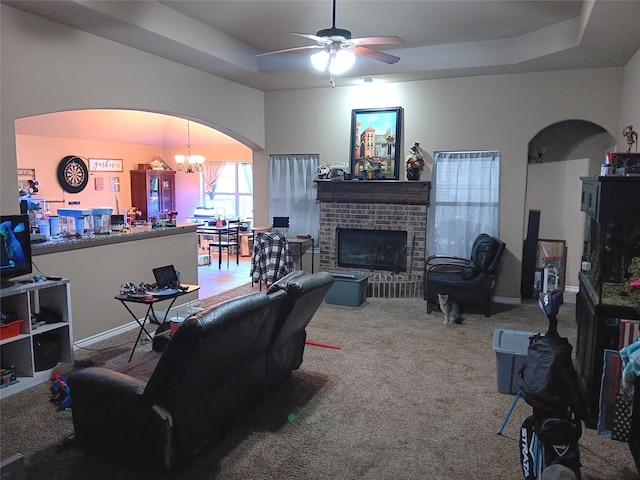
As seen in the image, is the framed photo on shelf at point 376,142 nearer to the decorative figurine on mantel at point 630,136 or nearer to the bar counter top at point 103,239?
the bar counter top at point 103,239

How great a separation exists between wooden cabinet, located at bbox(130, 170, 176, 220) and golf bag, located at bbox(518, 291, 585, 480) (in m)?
8.85

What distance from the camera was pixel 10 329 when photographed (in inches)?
139

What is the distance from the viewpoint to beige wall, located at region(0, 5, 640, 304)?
396cm

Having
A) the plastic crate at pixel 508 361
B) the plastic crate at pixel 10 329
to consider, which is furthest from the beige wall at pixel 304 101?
the plastic crate at pixel 508 361

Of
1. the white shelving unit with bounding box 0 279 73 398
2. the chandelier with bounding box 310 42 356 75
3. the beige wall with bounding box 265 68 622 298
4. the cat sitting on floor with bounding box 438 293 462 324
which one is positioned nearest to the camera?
the white shelving unit with bounding box 0 279 73 398

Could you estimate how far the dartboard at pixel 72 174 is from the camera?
8.84 meters

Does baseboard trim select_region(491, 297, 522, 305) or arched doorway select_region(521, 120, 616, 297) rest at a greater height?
arched doorway select_region(521, 120, 616, 297)

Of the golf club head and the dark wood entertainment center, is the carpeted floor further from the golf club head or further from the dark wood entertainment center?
the golf club head

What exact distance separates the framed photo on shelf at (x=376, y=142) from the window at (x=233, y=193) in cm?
438

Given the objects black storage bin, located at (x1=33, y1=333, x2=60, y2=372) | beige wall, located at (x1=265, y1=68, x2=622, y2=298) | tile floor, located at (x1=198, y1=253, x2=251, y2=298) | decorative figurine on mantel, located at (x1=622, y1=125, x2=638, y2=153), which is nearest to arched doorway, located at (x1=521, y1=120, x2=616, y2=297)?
beige wall, located at (x1=265, y1=68, x2=622, y2=298)

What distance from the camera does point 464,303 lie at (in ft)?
18.8

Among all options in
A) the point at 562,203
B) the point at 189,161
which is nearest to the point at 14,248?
the point at 562,203

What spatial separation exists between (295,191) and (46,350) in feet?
14.6

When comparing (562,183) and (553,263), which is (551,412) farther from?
(562,183)
